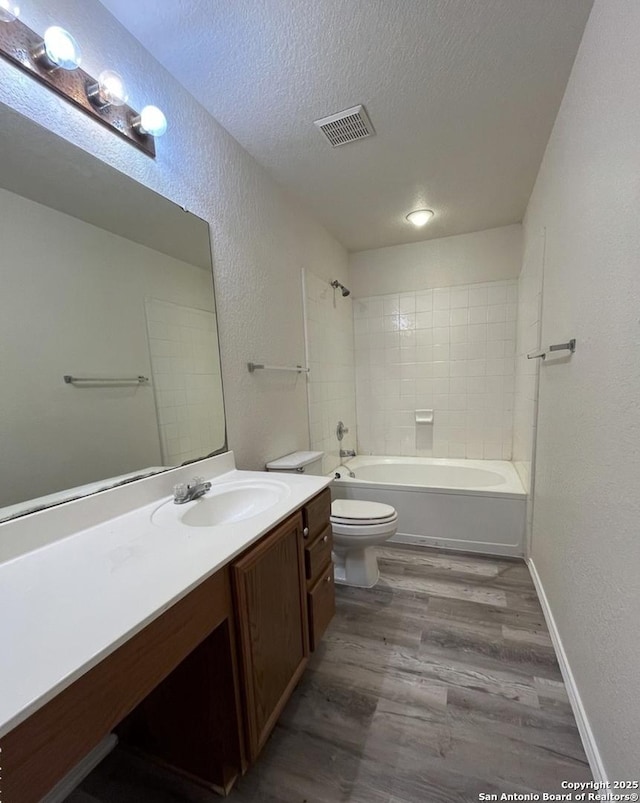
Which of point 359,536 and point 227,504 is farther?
point 359,536

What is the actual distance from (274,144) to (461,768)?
2626 mm

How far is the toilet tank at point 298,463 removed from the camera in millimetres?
1839

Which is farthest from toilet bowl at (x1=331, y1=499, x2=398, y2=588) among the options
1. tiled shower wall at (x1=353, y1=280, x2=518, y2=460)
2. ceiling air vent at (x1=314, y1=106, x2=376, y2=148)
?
ceiling air vent at (x1=314, y1=106, x2=376, y2=148)

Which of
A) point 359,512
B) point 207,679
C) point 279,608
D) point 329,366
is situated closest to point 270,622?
point 279,608

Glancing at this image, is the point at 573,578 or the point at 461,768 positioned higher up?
the point at 573,578

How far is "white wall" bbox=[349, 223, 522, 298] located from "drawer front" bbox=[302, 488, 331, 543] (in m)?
2.36

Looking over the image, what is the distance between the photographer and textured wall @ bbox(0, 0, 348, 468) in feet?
3.34

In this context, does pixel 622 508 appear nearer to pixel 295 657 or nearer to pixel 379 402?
pixel 295 657

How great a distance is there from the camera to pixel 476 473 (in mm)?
2795

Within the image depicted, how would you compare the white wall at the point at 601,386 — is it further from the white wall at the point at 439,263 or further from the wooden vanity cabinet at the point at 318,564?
the white wall at the point at 439,263

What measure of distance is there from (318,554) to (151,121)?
1698 millimetres

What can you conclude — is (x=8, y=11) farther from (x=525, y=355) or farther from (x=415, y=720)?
(x=525, y=355)

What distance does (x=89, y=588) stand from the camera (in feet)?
2.29

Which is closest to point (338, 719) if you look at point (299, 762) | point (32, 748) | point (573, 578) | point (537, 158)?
point (299, 762)
